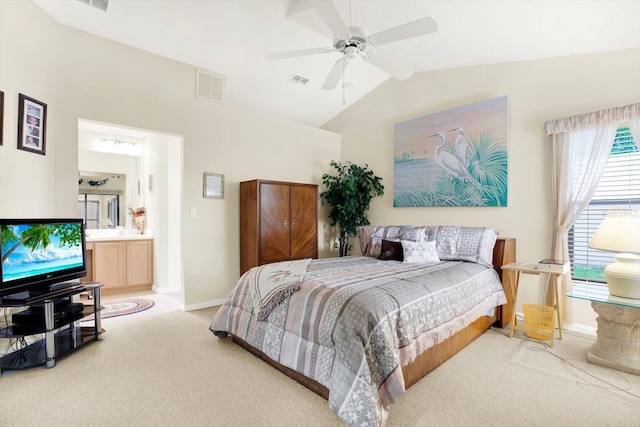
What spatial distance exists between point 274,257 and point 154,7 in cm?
294

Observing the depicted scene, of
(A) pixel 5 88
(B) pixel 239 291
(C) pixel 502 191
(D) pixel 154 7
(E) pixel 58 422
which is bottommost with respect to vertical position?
(E) pixel 58 422

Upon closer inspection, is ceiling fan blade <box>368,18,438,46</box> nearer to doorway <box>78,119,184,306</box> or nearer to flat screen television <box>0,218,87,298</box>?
flat screen television <box>0,218,87,298</box>

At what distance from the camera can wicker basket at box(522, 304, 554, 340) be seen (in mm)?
3010

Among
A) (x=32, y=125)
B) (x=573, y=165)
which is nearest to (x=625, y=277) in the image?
(x=573, y=165)

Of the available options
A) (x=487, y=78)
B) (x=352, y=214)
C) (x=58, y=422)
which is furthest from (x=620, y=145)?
(x=58, y=422)

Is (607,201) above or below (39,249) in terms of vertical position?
above

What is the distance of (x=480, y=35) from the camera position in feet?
10.8

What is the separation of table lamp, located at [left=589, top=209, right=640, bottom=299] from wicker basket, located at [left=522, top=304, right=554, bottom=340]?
67 centimetres

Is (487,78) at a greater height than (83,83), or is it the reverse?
(487,78)

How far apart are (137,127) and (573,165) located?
4667mm

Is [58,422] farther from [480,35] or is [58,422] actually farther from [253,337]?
[480,35]

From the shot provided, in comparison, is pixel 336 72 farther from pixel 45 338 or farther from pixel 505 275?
pixel 45 338

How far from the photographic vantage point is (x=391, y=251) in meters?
3.66

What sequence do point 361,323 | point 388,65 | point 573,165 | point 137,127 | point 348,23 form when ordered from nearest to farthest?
point 361,323 < point 388,65 < point 573,165 < point 348,23 < point 137,127
